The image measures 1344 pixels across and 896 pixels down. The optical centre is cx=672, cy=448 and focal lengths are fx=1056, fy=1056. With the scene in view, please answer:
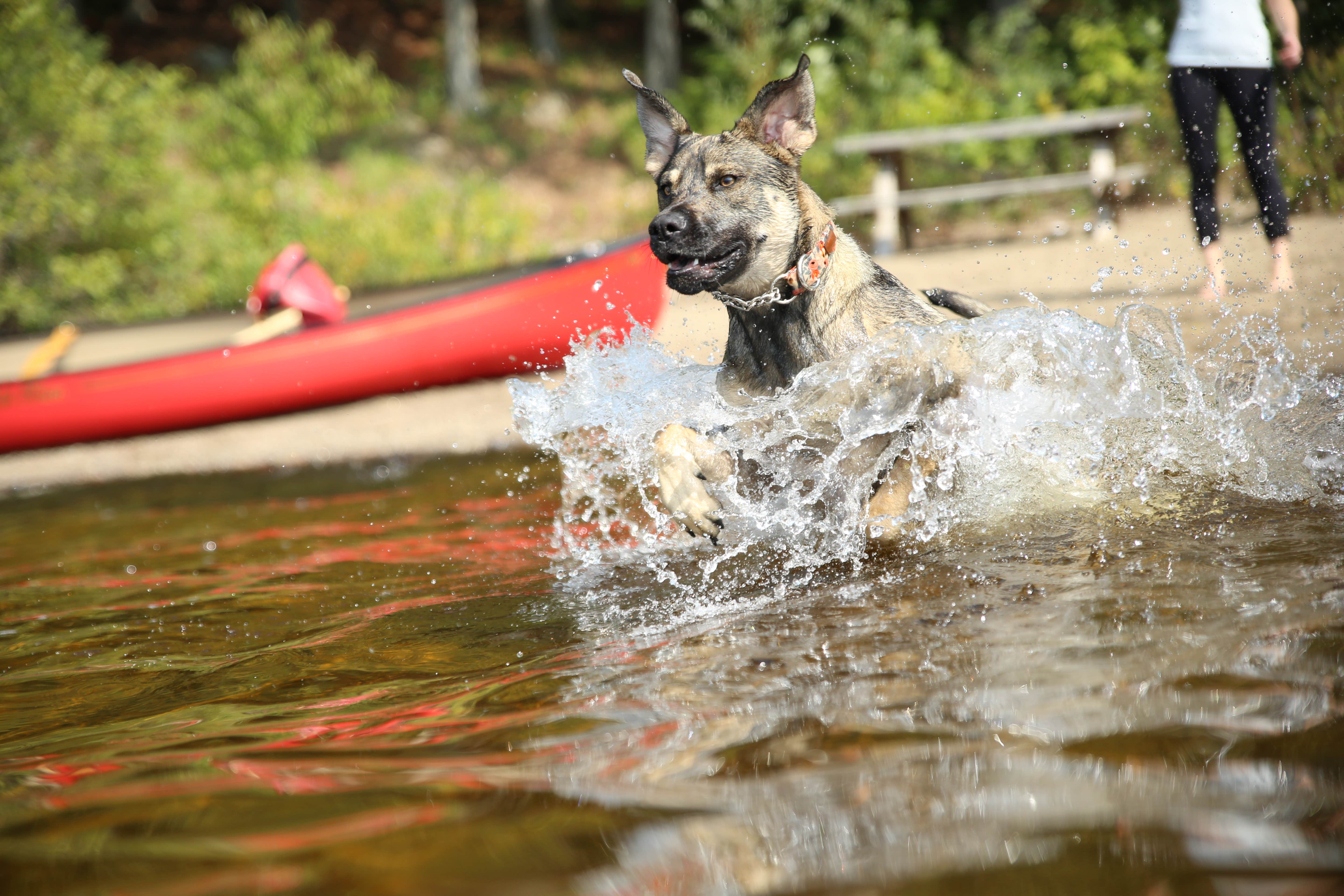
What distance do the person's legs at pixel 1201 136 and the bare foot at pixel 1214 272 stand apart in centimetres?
4

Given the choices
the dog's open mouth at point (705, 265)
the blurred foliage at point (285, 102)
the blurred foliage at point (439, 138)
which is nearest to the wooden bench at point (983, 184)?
the blurred foliage at point (439, 138)

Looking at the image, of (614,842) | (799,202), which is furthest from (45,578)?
(614,842)

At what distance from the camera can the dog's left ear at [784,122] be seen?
145 inches

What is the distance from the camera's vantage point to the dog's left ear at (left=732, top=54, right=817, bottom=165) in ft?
12.1

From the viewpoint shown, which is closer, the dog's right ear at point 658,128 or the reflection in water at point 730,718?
the reflection in water at point 730,718

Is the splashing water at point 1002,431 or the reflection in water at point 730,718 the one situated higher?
the splashing water at point 1002,431

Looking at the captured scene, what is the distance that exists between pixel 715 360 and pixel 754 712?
3515 millimetres

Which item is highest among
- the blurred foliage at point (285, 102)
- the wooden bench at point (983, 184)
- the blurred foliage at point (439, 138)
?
the blurred foliage at point (285, 102)

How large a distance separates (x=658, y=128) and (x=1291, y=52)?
3.91 meters

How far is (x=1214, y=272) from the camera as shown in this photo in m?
5.86

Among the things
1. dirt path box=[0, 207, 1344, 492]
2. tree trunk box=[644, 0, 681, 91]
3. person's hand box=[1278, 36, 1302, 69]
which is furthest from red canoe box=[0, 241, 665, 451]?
tree trunk box=[644, 0, 681, 91]

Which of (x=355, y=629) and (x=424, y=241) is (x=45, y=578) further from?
(x=424, y=241)

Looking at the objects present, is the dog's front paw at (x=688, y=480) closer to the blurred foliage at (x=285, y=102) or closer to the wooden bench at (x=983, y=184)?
the wooden bench at (x=983, y=184)

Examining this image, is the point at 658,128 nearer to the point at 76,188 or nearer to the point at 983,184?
the point at 983,184
